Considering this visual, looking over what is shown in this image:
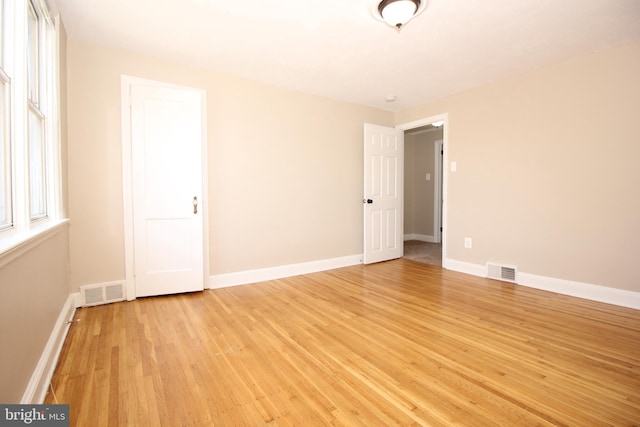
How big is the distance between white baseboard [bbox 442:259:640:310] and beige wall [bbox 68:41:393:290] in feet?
7.21

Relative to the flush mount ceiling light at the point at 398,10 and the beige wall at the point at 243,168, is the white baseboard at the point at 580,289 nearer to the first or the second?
the beige wall at the point at 243,168

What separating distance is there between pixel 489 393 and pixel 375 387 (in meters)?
0.60

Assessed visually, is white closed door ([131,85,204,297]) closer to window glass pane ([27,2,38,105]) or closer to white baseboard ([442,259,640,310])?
window glass pane ([27,2,38,105])

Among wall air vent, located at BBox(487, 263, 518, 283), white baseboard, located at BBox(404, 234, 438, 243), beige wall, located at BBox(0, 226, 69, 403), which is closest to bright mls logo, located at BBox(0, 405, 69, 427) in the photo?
beige wall, located at BBox(0, 226, 69, 403)

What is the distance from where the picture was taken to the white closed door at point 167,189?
117 inches

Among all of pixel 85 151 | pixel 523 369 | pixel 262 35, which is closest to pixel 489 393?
pixel 523 369

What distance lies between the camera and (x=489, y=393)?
1.57m

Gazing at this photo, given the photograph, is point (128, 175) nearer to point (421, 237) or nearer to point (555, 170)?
point (555, 170)

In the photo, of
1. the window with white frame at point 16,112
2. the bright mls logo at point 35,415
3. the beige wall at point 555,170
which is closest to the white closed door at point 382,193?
the beige wall at point 555,170

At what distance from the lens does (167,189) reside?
3.10m

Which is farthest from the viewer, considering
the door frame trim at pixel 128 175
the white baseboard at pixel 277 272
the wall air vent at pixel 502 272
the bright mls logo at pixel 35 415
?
the wall air vent at pixel 502 272

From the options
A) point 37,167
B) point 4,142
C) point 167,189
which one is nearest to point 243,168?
point 167,189

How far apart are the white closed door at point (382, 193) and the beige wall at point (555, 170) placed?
908 millimetres

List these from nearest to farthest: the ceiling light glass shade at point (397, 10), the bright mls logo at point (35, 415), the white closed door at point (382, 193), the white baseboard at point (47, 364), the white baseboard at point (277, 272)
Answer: the bright mls logo at point (35, 415) → the white baseboard at point (47, 364) → the ceiling light glass shade at point (397, 10) → the white baseboard at point (277, 272) → the white closed door at point (382, 193)
